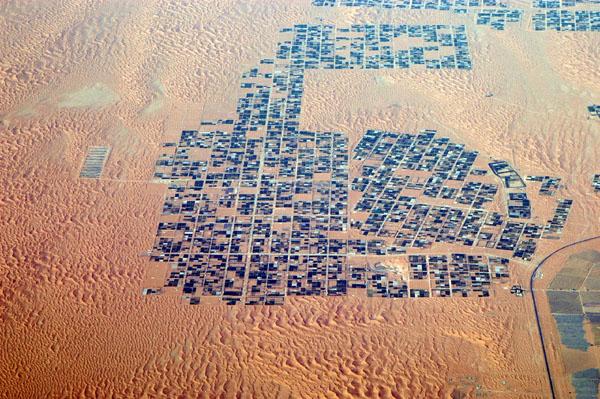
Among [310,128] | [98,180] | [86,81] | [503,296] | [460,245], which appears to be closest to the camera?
[503,296]

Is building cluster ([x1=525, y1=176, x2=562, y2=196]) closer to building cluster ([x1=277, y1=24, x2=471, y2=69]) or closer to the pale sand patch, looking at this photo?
building cluster ([x1=277, y1=24, x2=471, y2=69])

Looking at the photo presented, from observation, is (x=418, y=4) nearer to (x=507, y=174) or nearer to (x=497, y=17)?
(x=497, y=17)

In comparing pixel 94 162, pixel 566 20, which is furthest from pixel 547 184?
pixel 94 162

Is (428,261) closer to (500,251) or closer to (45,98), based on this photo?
(500,251)

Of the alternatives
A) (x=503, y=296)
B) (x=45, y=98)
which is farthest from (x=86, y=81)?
(x=503, y=296)

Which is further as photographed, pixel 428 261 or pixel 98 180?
pixel 98 180

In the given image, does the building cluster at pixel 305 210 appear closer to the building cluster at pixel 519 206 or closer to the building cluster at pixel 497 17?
the building cluster at pixel 519 206
